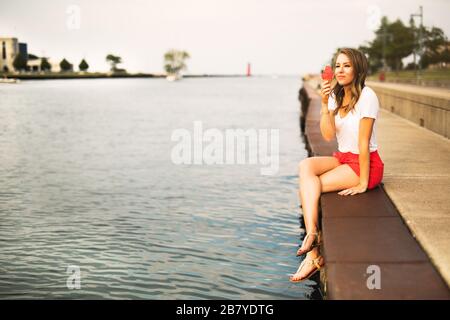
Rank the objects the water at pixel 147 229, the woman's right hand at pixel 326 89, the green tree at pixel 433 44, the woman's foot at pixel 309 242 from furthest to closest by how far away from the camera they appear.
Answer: the green tree at pixel 433 44 → the water at pixel 147 229 → the woman's right hand at pixel 326 89 → the woman's foot at pixel 309 242

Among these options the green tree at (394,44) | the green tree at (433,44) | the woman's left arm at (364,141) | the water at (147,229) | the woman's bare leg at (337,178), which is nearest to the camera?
the woman's left arm at (364,141)

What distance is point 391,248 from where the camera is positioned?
462cm

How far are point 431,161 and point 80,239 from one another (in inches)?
201

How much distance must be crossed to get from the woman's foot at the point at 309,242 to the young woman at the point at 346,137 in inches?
2.9

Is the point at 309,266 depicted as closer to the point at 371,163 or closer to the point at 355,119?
the point at 371,163

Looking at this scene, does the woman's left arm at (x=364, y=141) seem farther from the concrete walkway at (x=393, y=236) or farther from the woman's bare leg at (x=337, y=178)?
the concrete walkway at (x=393, y=236)

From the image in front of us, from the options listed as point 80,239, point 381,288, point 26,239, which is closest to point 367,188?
point 381,288

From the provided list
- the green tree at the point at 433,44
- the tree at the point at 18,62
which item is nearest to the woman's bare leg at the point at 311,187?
the green tree at the point at 433,44

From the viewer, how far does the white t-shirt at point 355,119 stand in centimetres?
590

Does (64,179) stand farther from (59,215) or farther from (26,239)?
(26,239)

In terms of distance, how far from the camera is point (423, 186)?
272 inches

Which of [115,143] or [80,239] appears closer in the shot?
[80,239]

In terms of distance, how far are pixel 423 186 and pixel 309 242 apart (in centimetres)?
207

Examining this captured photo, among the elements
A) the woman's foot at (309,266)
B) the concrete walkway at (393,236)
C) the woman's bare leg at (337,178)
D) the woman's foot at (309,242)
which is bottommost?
the woman's foot at (309,266)
